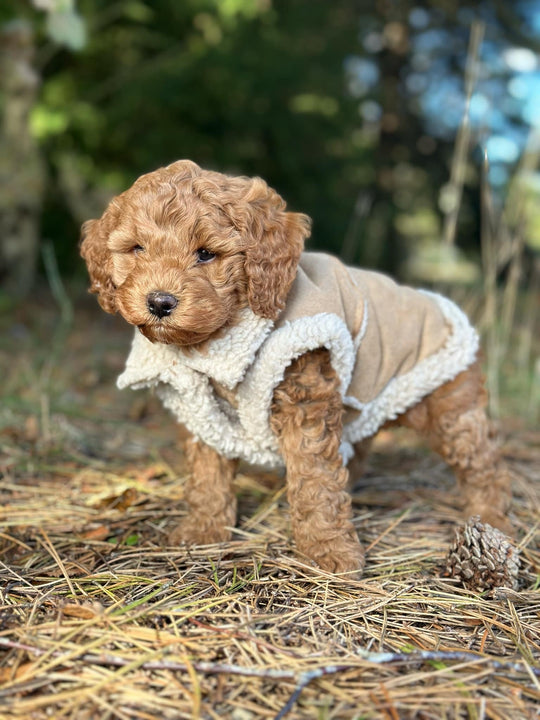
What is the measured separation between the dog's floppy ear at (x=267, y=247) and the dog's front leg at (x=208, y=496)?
83 cm

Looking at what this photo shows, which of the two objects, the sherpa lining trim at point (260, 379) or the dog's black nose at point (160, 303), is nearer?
the dog's black nose at point (160, 303)

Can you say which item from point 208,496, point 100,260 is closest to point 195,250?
point 100,260

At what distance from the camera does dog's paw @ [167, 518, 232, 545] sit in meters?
2.90

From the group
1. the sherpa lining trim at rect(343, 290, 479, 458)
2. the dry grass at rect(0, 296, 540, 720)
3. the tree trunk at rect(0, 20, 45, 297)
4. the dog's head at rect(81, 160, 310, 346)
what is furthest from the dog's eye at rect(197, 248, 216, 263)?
the tree trunk at rect(0, 20, 45, 297)

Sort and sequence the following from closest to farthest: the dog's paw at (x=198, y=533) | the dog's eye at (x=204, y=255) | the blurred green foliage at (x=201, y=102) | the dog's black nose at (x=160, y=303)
Answer: 1. the dog's black nose at (x=160, y=303)
2. the dog's eye at (x=204, y=255)
3. the dog's paw at (x=198, y=533)
4. the blurred green foliage at (x=201, y=102)

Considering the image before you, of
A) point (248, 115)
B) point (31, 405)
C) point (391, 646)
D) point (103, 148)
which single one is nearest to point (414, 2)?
point (248, 115)

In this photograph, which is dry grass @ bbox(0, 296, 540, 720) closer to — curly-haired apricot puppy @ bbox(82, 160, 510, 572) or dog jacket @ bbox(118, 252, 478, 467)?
curly-haired apricot puppy @ bbox(82, 160, 510, 572)

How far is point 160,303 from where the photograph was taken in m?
2.31

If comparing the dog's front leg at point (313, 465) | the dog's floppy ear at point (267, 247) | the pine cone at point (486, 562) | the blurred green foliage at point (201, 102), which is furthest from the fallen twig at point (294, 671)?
the blurred green foliage at point (201, 102)

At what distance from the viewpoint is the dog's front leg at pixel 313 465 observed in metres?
2.68

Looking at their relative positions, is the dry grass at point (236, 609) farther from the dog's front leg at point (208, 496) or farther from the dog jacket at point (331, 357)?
the dog jacket at point (331, 357)

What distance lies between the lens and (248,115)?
293 inches

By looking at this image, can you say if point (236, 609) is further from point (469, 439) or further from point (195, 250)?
point (469, 439)

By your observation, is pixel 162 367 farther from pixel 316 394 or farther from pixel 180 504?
pixel 180 504
